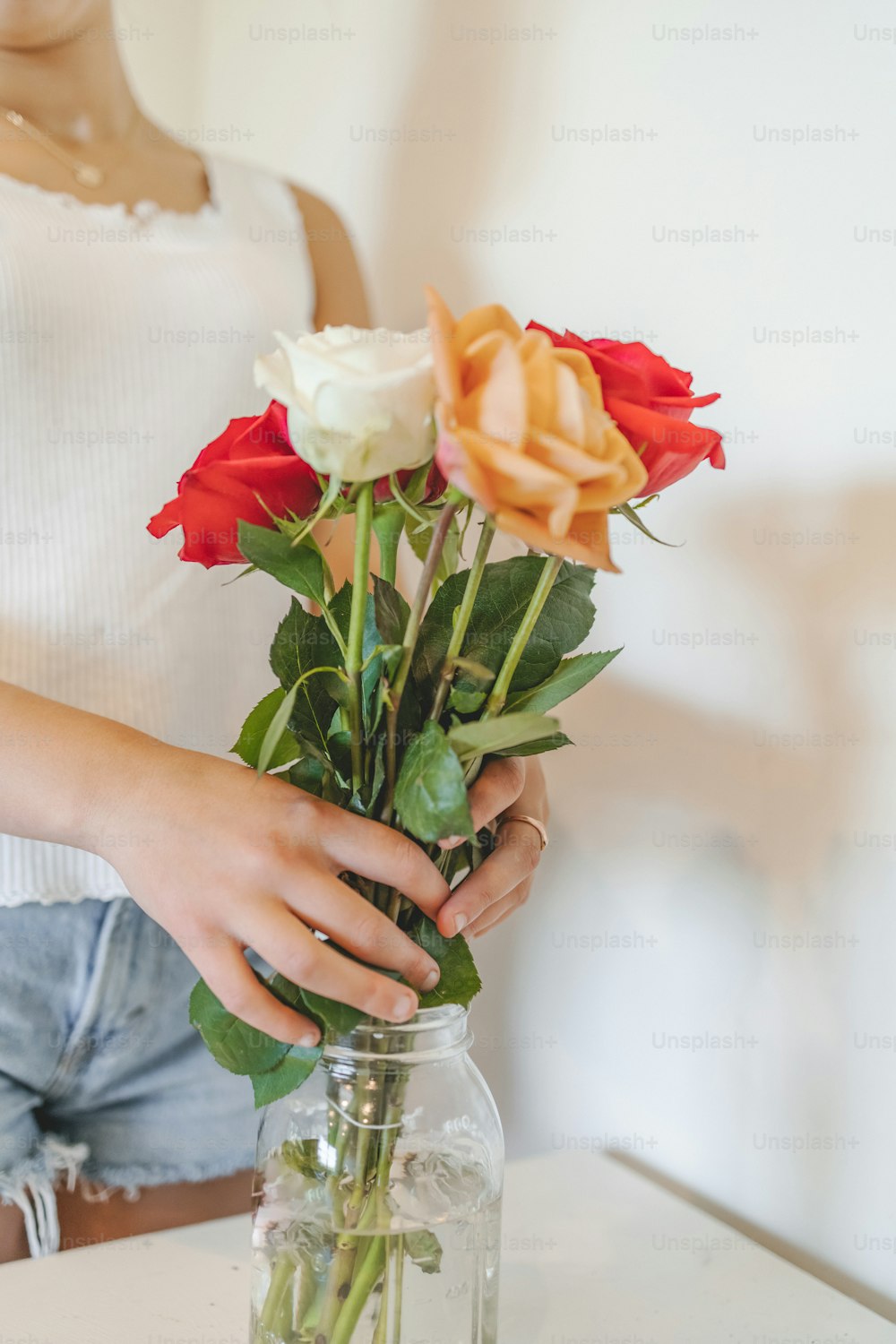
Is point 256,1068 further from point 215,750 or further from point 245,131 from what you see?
point 245,131

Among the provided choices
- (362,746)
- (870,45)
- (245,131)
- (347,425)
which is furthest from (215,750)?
(245,131)

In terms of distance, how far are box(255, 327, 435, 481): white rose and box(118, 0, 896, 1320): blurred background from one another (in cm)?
37

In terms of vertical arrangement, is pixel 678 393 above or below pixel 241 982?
above

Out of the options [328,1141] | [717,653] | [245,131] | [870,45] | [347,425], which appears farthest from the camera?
[245,131]

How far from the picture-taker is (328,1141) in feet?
1.61

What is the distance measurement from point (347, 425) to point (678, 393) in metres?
0.15

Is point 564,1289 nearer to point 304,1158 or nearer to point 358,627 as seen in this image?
point 304,1158

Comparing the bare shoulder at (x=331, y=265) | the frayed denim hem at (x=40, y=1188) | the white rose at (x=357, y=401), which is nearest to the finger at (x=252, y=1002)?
the white rose at (x=357, y=401)

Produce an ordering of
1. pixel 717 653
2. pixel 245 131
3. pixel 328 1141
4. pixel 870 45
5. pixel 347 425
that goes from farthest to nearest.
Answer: pixel 245 131 → pixel 717 653 → pixel 870 45 → pixel 328 1141 → pixel 347 425

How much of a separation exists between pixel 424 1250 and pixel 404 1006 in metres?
0.13

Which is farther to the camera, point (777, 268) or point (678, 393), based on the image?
point (777, 268)

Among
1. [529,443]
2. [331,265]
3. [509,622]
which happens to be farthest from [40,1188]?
[331,265]

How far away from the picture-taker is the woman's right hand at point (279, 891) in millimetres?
457

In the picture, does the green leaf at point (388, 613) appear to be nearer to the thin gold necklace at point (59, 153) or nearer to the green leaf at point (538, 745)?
the green leaf at point (538, 745)
